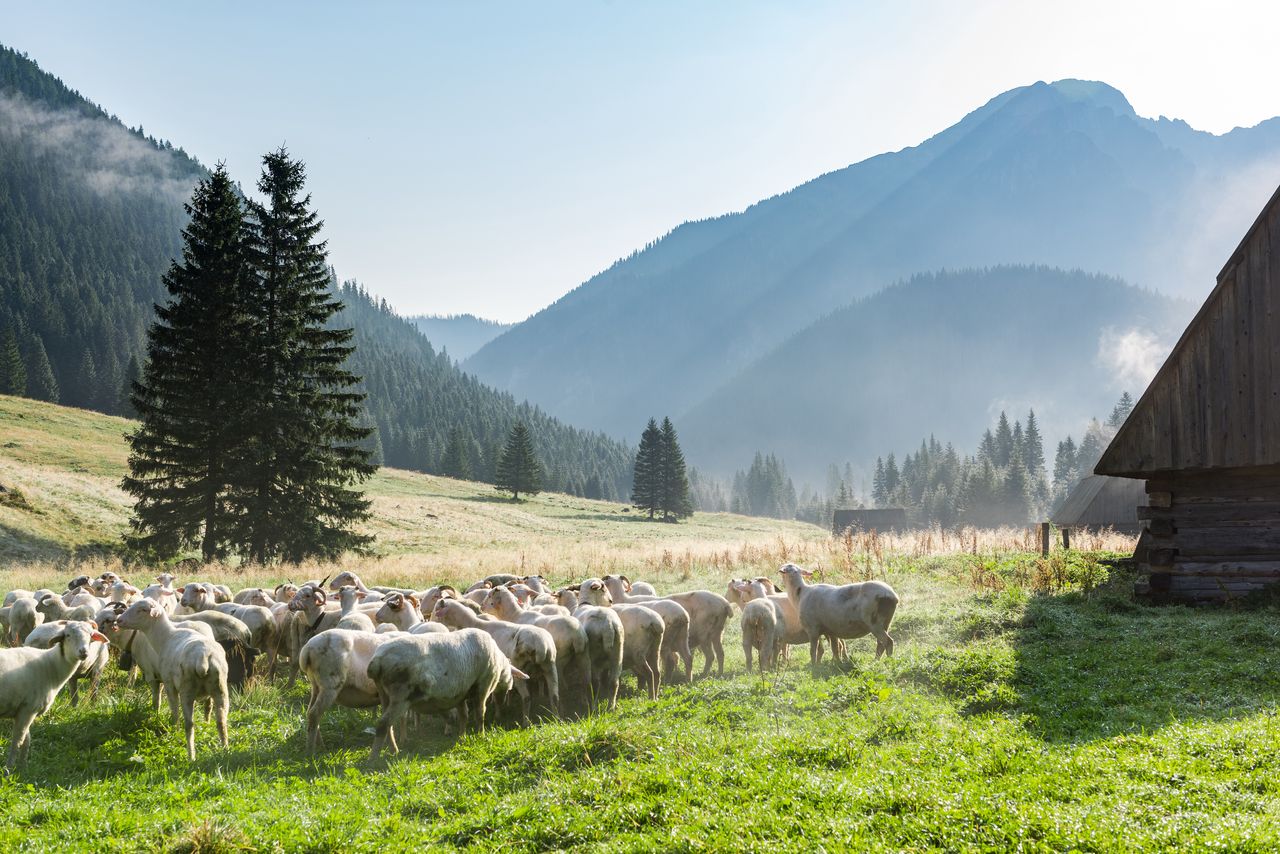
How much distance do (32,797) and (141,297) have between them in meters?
228

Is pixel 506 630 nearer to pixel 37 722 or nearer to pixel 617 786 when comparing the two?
pixel 617 786

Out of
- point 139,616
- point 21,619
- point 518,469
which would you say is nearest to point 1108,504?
point 139,616

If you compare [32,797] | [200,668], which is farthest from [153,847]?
[200,668]

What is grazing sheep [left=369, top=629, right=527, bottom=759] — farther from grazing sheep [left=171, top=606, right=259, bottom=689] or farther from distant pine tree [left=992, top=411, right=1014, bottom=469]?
distant pine tree [left=992, top=411, right=1014, bottom=469]

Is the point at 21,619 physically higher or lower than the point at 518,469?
lower

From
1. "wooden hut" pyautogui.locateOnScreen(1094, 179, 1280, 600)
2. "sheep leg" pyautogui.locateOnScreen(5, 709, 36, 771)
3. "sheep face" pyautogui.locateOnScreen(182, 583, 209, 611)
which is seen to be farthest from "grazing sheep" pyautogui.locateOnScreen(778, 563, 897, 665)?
"sheep leg" pyautogui.locateOnScreen(5, 709, 36, 771)

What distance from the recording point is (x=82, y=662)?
9.47 meters

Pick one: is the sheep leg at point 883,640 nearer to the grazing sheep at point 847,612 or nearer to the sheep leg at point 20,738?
the grazing sheep at point 847,612

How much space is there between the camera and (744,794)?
21.9 ft

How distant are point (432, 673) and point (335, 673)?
1.35 meters

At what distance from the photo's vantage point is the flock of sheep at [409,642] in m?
8.78

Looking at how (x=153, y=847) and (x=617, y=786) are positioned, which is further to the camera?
(x=617, y=786)

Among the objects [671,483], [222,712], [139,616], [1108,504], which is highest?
[671,483]

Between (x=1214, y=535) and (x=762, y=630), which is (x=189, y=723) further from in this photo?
(x=1214, y=535)
